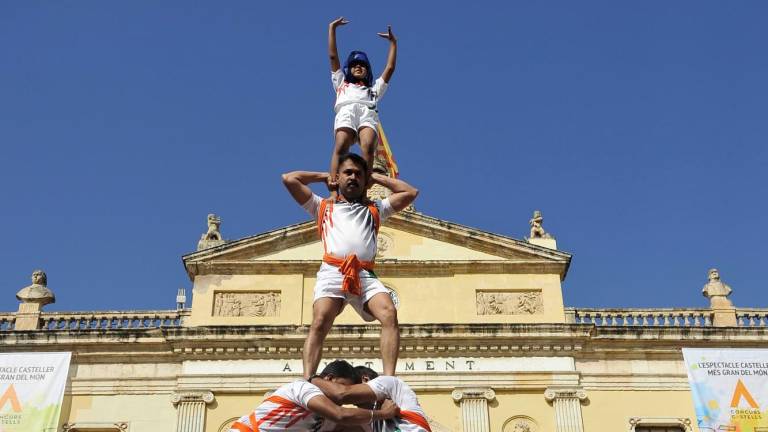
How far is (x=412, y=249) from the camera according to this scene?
75.2 feet

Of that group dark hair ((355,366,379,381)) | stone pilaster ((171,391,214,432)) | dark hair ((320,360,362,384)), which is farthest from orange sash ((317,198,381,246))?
stone pilaster ((171,391,214,432))

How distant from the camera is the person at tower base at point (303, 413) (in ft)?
15.5

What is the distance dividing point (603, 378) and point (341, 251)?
54.1 ft

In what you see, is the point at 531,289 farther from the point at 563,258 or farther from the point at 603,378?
the point at 603,378

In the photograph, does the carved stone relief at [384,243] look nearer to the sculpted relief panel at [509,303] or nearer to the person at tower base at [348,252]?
the sculpted relief panel at [509,303]

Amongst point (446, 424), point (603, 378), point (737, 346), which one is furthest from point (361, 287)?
point (737, 346)

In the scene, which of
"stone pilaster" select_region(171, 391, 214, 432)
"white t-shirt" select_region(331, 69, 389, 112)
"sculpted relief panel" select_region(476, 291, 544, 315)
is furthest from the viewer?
"sculpted relief panel" select_region(476, 291, 544, 315)

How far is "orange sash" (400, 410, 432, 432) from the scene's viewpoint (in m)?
4.81

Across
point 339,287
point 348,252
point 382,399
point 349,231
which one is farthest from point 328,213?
point 382,399

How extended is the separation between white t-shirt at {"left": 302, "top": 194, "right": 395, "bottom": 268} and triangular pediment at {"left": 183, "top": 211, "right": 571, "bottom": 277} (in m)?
16.1

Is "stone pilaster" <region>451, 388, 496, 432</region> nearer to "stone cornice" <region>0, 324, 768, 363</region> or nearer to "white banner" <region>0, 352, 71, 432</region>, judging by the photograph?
"stone cornice" <region>0, 324, 768, 363</region>

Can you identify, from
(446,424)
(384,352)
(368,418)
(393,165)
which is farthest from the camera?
(393,165)

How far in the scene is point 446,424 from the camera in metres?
20.5

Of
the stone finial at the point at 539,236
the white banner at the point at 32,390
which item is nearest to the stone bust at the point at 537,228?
the stone finial at the point at 539,236
